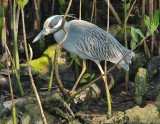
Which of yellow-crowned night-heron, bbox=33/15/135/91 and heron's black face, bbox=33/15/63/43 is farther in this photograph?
yellow-crowned night-heron, bbox=33/15/135/91

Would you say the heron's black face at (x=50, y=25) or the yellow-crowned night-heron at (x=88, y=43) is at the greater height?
the heron's black face at (x=50, y=25)

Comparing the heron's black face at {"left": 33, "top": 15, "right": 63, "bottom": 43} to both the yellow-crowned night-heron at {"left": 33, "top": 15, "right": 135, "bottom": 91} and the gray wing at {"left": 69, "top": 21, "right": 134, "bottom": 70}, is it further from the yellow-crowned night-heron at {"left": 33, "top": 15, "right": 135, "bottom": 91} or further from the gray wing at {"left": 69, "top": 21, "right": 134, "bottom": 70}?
the gray wing at {"left": 69, "top": 21, "right": 134, "bottom": 70}

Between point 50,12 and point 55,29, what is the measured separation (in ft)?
3.92

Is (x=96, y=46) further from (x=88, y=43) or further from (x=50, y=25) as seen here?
(x=50, y=25)

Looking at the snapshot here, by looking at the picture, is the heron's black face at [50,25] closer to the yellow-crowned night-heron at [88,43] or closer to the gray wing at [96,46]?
the yellow-crowned night-heron at [88,43]

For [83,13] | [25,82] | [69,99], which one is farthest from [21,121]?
[83,13]

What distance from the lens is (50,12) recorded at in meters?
4.77

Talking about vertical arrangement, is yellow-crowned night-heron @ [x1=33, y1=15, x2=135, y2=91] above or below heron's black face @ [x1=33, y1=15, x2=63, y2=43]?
below

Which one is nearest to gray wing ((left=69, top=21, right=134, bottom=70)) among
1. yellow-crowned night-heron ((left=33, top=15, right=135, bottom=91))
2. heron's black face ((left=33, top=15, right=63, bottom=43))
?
yellow-crowned night-heron ((left=33, top=15, right=135, bottom=91))

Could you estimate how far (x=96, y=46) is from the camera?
388 cm

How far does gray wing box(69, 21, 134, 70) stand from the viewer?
3801mm

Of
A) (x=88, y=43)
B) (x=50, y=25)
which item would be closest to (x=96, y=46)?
(x=88, y=43)

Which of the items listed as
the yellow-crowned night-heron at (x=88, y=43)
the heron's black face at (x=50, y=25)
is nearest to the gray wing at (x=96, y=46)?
the yellow-crowned night-heron at (x=88, y=43)

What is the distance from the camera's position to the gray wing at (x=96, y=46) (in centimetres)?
380
